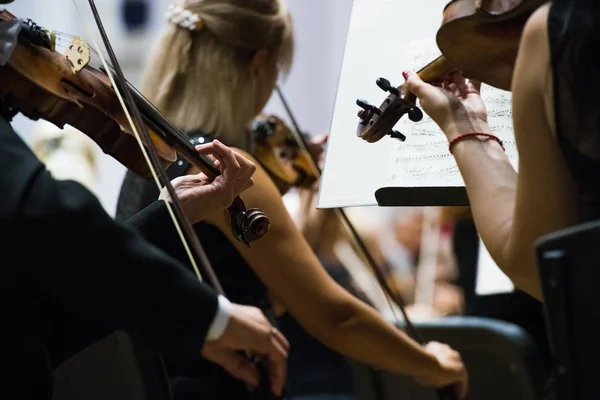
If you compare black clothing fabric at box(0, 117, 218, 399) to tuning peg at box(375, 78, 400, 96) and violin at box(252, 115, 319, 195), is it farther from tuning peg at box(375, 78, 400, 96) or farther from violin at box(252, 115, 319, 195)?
violin at box(252, 115, 319, 195)

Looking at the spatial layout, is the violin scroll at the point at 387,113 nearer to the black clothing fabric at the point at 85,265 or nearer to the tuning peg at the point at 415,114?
the tuning peg at the point at 415,114

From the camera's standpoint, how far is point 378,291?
13.6 feet

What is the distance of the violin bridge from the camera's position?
4.82ft

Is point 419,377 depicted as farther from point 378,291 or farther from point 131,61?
point 131,61

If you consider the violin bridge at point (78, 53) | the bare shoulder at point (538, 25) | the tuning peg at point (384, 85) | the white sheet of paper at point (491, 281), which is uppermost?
the bare shoulder at point (538, 25)

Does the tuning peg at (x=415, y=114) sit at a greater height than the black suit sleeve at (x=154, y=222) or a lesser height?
greater

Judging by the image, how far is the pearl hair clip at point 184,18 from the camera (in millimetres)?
1991

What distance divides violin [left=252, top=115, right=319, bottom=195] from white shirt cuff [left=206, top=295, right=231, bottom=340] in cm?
106

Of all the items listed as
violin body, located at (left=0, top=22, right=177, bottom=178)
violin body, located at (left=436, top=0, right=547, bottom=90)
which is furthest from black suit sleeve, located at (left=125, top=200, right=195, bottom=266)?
violin body, located at (left=436, top=0, right=547, bottom=90)

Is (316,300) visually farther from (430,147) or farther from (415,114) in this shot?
(415,114)

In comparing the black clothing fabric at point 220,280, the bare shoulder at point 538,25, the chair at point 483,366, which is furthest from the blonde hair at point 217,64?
the bare shoulder at point 538,25

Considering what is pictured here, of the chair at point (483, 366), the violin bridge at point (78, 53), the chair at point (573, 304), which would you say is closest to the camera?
the chair at point (573, 304)

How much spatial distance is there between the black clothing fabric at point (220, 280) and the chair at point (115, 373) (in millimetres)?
131

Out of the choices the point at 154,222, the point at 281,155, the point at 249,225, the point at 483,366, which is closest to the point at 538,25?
the point at 249,225
